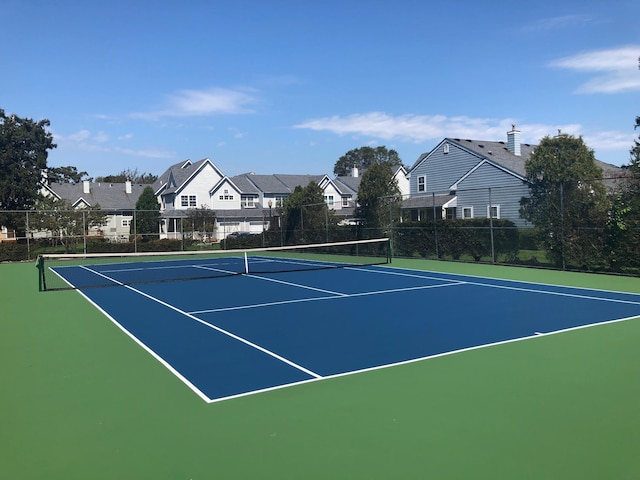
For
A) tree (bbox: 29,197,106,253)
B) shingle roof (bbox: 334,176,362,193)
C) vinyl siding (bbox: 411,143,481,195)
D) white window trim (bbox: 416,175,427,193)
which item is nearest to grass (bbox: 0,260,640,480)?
tree (bbox: 29,197,106,253)

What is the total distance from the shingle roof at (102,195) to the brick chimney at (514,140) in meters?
38.4

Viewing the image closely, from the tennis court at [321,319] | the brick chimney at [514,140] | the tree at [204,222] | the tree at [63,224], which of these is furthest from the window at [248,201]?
the tennis court at [321,319]

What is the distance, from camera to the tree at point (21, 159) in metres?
44.1

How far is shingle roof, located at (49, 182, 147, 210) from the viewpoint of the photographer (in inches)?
2319

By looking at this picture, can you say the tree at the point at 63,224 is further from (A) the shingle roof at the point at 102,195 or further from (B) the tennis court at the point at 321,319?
(A) the shingle roof at the point at 102,195

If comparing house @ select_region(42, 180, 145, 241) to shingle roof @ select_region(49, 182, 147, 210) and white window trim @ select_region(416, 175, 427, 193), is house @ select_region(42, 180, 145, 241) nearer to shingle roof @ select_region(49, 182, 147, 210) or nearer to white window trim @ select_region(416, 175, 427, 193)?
shingle roof @ select_region(49, 182, 147, 210)

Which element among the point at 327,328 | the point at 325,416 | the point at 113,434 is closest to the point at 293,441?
the point at 325,416

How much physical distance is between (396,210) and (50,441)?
21137 millimetres

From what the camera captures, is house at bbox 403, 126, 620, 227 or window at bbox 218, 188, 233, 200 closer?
house at bbox 403, 126, 620, 227

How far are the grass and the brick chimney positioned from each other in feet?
101

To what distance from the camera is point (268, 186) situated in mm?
62312

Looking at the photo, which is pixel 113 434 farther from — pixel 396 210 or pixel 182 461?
pixel 396 210

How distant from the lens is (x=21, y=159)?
4653 cm

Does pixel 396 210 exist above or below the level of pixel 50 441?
above
